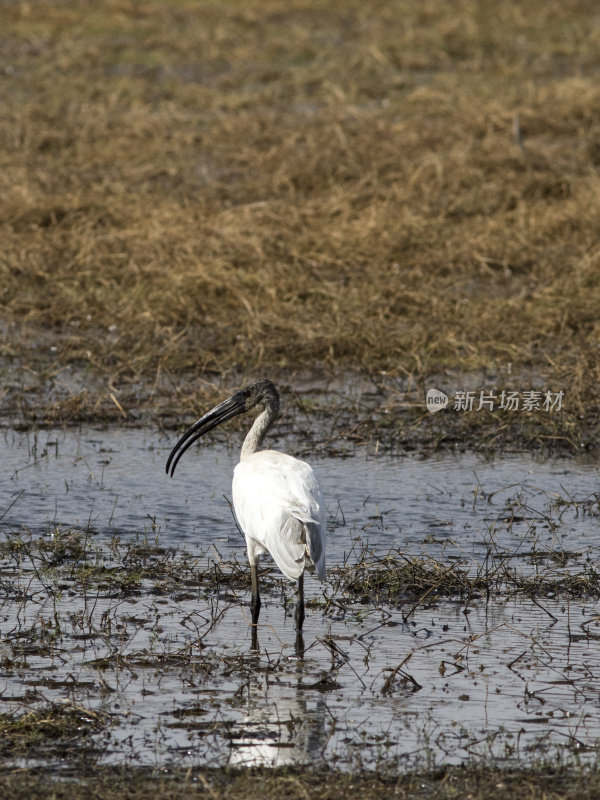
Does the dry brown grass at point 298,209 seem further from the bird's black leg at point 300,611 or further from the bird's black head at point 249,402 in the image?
the bird's black leg at point 300,611

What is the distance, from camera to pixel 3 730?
4109 mm

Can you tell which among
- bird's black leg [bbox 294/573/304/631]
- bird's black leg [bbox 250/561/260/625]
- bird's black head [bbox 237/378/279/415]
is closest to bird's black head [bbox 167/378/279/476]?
bird's black head [bbox 237/378/279/415]

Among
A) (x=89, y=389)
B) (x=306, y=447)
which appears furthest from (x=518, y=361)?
(x=89, y=389)

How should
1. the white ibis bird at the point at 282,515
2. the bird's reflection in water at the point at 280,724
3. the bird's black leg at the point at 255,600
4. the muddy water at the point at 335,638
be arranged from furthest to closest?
the bird's black leg at the point at 255,600
the white ibis bird at the point at 282,515
the muddy water at the point at 335,638
the bird's reflection in water at the point at 280,724

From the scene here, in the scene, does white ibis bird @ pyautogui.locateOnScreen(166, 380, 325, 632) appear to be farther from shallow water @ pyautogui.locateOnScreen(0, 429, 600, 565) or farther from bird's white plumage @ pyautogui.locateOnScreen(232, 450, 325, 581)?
shallow water @ pyautogui.locateOnScreen(0, 429, 600, 565)

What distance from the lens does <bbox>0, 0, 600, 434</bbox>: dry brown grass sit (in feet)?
32.2

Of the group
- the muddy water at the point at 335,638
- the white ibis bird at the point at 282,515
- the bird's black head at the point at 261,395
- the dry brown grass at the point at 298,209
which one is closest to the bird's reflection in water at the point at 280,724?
the muddy water at the point at 335,638

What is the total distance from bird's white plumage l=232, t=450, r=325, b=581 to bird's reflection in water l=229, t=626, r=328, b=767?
16.4 inches

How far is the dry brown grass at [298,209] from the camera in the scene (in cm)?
980

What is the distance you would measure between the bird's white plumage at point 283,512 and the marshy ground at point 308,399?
0.30m

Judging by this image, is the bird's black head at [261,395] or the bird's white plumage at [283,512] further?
the bird's black head at [261,395]

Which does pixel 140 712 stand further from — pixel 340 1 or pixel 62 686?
pixel 340 1

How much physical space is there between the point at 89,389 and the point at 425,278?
123 inches

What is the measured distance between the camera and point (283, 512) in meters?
5.24
